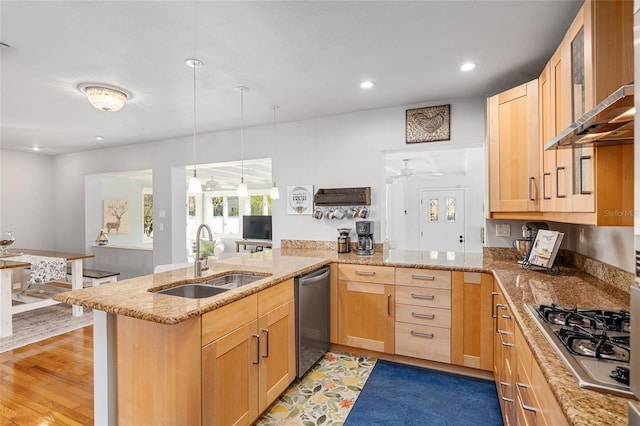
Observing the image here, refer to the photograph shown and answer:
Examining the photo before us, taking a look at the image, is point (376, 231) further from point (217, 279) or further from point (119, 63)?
point (119, 63)

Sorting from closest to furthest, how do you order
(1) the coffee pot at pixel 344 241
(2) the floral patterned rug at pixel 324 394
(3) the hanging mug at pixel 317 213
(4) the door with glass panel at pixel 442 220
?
1. (2) the floral patterned rug at pixel 324 394
2. (1) the coffee pot at pixel 344 241
3. (3) the hanging mug at pixel 317 213
4. (4) the door with glass panel at pixel 442 220

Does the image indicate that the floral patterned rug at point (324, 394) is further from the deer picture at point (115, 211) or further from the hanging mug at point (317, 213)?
the deer picture at point (115, 211)

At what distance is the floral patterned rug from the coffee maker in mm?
981

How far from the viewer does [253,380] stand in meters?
1.80

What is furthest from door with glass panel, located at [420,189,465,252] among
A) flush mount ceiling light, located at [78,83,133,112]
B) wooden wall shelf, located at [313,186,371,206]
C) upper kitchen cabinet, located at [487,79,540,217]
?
flush mount ceiling light, located at [78,83,133,112]

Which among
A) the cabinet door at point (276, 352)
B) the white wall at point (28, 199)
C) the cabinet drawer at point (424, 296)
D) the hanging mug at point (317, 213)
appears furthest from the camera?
the white wall at point (28, 199)

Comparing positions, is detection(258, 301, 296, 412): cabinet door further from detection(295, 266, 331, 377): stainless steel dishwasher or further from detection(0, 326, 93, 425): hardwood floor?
detection(0, 326, 93, 425): hardwood floor

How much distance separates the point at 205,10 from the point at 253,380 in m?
2.04

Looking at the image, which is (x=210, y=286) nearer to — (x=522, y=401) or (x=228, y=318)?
(x=228, y=318)

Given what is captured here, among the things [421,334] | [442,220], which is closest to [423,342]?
[421,334]

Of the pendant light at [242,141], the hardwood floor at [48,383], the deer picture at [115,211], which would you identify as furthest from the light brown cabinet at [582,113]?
the deer picture at [115,211]

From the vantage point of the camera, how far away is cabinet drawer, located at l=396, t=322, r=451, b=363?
2.48 m

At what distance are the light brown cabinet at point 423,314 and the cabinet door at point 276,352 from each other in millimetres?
926

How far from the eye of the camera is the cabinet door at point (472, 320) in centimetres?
236
